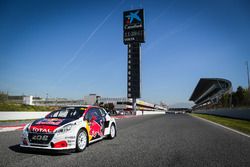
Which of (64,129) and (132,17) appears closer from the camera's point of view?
(64,129)

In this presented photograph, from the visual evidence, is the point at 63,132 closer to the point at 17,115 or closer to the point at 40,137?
the point at 40,137

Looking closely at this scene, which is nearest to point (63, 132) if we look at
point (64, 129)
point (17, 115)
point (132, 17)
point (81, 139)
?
point (64, 129)

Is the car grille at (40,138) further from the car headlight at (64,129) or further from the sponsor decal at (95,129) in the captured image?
the sponsor decal at (95,129)

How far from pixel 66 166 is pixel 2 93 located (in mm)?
55433

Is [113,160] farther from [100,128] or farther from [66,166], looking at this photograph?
[100,128]

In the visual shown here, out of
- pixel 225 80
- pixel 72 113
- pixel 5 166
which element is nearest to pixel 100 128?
pixel 72 113

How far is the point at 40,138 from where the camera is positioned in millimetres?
5359

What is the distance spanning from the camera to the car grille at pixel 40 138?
17.4 feet

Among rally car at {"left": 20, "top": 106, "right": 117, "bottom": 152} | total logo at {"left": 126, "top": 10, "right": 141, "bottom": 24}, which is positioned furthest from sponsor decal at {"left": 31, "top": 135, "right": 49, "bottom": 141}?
total logo at {"left": 126, "top": 10, "right": 141, "bottom": 24}

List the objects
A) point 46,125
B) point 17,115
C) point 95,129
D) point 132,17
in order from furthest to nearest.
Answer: point 132,17, point 17,115, point 95,129, point 46,125

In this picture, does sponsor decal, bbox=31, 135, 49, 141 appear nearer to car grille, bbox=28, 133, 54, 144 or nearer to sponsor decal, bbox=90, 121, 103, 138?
car grille, bbox=28, 133, 54, 144

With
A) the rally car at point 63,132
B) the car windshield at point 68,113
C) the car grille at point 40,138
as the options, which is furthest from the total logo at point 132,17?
the car grille at point 40,138

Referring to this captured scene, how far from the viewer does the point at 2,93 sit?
169 ft

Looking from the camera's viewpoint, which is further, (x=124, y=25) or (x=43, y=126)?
(x=124, y=25)
